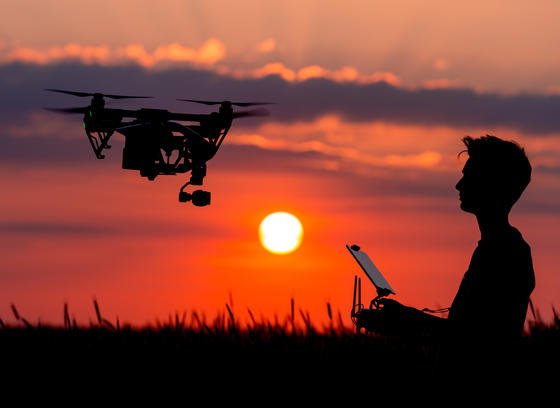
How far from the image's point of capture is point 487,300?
5.70 metres

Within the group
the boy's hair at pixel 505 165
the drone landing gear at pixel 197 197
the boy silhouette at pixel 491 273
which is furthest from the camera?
the drone landing gear at pixel 197 197

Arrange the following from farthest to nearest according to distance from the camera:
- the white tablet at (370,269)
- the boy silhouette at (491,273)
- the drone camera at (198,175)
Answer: the drone camera at (198,175)
the white tablet at (370,269)
the boy silhouette at (491,273)

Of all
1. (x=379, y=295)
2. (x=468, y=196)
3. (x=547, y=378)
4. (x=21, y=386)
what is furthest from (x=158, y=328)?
(x=468, y=196)

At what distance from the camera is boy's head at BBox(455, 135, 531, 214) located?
19.3 ft

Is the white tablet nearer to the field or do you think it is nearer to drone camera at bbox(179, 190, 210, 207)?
the field

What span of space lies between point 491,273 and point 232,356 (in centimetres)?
676

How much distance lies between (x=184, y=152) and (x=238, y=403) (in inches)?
473

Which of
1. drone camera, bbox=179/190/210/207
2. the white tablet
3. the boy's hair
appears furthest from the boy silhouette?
drone camera, bbox=179/190/210/207

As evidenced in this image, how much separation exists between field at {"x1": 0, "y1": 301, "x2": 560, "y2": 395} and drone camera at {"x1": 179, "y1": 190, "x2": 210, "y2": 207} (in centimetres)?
651

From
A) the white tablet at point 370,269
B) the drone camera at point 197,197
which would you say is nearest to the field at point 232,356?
the white tablet at point 370,269

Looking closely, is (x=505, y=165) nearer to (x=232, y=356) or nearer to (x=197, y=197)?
A: (x=232, y=356)

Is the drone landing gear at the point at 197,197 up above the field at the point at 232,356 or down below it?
above

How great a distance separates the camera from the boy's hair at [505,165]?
231 inches

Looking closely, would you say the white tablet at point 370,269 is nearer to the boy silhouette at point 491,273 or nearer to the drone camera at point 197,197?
the boy silhouette at point 491,273
